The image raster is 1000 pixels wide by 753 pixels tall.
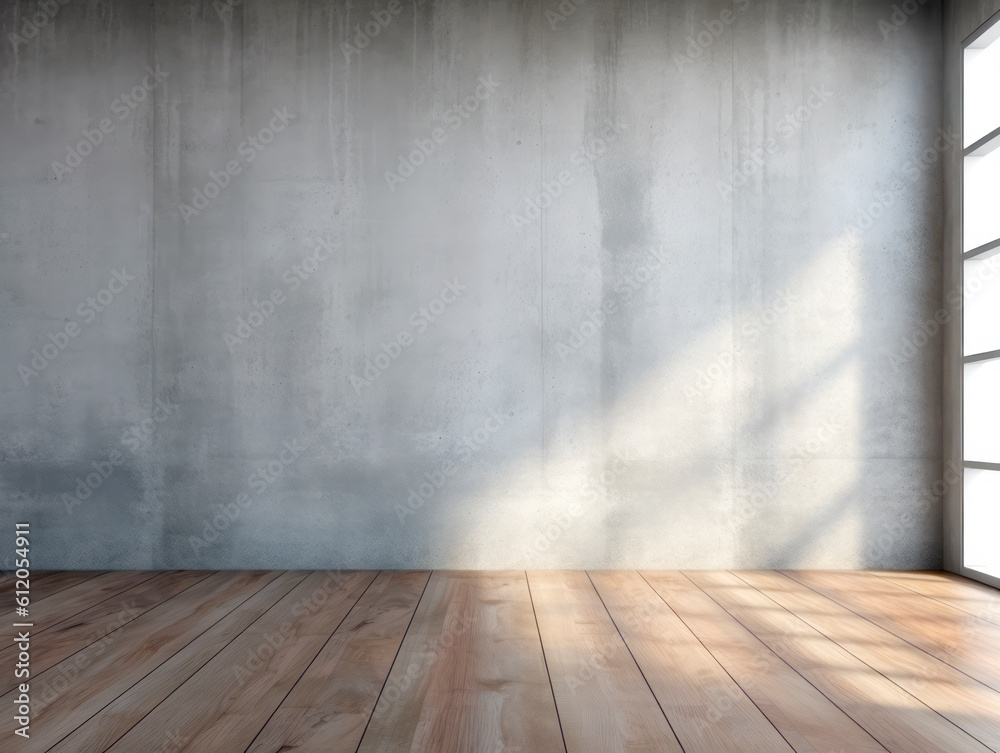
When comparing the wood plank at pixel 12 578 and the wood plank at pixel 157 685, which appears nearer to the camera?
Result: the wood plank at pixel 157 685

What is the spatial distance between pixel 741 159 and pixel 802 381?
48.4 inches

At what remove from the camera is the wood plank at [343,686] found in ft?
5.56

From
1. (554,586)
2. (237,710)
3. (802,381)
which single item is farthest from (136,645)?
(802,381)

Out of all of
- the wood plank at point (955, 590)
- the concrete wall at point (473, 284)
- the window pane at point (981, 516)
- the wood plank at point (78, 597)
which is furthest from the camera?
the concrete wall at point (473, 284)

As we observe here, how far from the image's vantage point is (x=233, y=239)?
148 inches

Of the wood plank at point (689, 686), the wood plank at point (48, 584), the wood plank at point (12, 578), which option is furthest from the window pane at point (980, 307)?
the wood plank at point (12, 578)

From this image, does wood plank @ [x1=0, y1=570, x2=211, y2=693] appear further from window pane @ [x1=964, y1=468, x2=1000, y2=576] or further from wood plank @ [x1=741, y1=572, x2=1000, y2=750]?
window pane @ [x1=964, y1=468, x2=1000, y2=576]

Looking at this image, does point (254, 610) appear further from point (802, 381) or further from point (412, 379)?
point (802, 381)

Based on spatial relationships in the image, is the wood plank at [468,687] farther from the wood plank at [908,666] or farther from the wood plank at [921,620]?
the wood plank at [921,620]

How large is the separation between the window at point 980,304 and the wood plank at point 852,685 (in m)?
1.36

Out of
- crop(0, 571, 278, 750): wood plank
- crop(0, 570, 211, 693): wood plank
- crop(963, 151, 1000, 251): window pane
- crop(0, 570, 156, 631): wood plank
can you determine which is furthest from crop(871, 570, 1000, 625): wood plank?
crop(0, 570, 156, 631): wood plank

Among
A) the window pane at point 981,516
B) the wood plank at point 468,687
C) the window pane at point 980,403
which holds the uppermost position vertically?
the window pane at point 980,403

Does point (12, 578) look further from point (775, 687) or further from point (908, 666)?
point (908, 666)

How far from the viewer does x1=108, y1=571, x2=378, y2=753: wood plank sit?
5.59 ft
